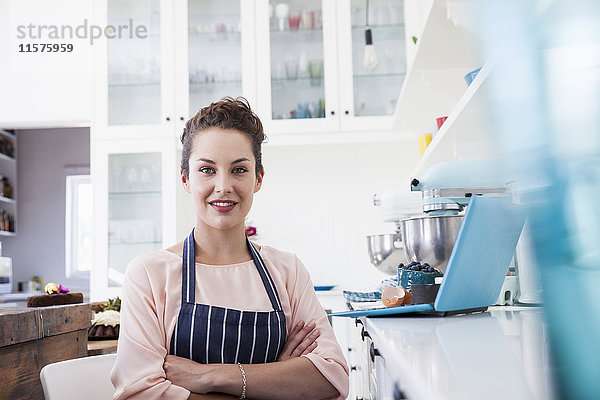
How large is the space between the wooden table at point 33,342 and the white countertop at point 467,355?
72 centimetres

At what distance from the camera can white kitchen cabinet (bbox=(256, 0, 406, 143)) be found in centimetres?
338

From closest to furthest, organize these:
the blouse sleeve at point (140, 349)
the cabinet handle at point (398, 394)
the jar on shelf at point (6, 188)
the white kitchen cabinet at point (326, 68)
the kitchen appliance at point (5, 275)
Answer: the cabinet handle at point (398, 394)
the blouse sleeve at point (140, 349)
the white kitchen cabinet at point (326, 68)
the kitchen appliance at point (5, 275)
the jar on shelf at point (6, 188)

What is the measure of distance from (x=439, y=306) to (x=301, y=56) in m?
2.56

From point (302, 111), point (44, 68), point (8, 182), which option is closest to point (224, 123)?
point (302, 111)

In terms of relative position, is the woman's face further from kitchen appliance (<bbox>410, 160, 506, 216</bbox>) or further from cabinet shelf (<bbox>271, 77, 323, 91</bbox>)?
cabinet shelf (<bbox>271, 77, 323, 91</bbox>)

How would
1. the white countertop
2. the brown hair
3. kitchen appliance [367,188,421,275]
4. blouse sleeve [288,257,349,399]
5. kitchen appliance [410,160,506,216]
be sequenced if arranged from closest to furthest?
the white countertop < blouse sleeve [288,257,349,399] < the brown hair < kitchen appliance [410,160,506,216] < kitchen appliance [367,188,421,275]

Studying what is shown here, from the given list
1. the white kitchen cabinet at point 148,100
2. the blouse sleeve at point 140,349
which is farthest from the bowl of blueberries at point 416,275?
the white kitchen cabinet at point 148,100

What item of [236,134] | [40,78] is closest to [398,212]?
[236,134]

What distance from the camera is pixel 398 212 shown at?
2334 mm

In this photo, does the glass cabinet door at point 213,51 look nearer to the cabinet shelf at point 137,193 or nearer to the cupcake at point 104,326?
the cabinet shelf at point 137,193

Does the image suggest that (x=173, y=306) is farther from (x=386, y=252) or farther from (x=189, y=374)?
(x=386, y=252)

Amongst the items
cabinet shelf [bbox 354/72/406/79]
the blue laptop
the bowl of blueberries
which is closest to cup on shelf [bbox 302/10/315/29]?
cabinet shelf [bbox 354/72/406/79]

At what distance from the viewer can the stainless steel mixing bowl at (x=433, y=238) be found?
1461 mm

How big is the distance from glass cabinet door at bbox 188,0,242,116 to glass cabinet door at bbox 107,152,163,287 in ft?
1.48
